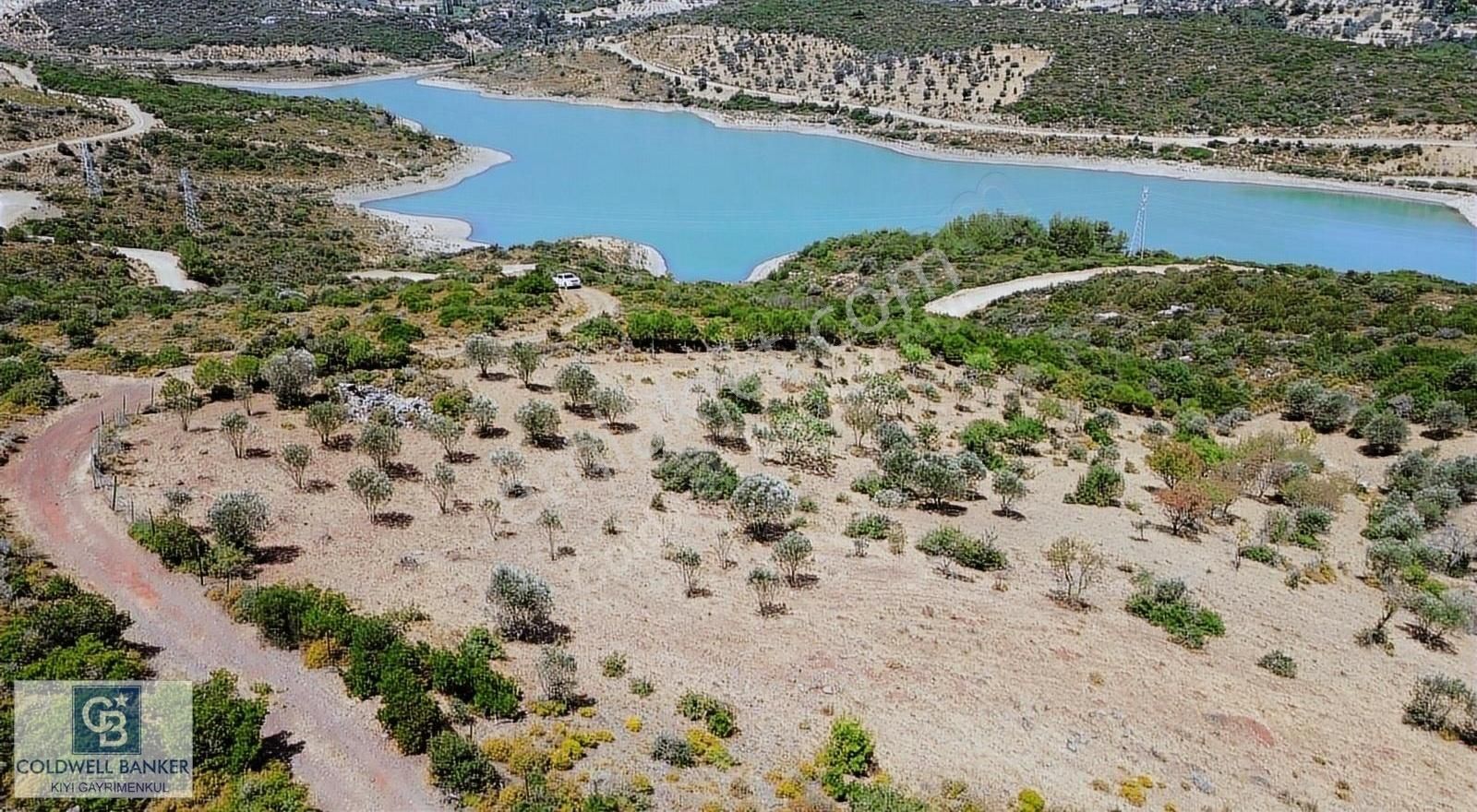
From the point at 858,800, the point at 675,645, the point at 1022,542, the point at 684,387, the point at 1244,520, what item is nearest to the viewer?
the point at 858,800

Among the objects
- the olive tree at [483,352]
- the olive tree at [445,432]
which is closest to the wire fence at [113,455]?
the olive tree at [445,432]

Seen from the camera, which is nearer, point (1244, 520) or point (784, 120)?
point (1244, 520)

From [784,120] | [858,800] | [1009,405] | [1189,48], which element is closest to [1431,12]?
[1189,48]

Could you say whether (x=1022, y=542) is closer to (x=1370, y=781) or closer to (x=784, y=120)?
(x=1370, y=781)

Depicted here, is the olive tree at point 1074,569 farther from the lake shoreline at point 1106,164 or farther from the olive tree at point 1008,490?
the lake shoreline at point 1106,164

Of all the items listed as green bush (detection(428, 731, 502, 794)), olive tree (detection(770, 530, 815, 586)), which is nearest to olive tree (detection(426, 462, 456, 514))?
olive tree (detection(770, 530, 815, 586))

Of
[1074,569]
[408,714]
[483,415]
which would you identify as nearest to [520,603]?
[408,714]

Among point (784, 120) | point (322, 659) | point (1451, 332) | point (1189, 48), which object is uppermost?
point (1189, 48)
